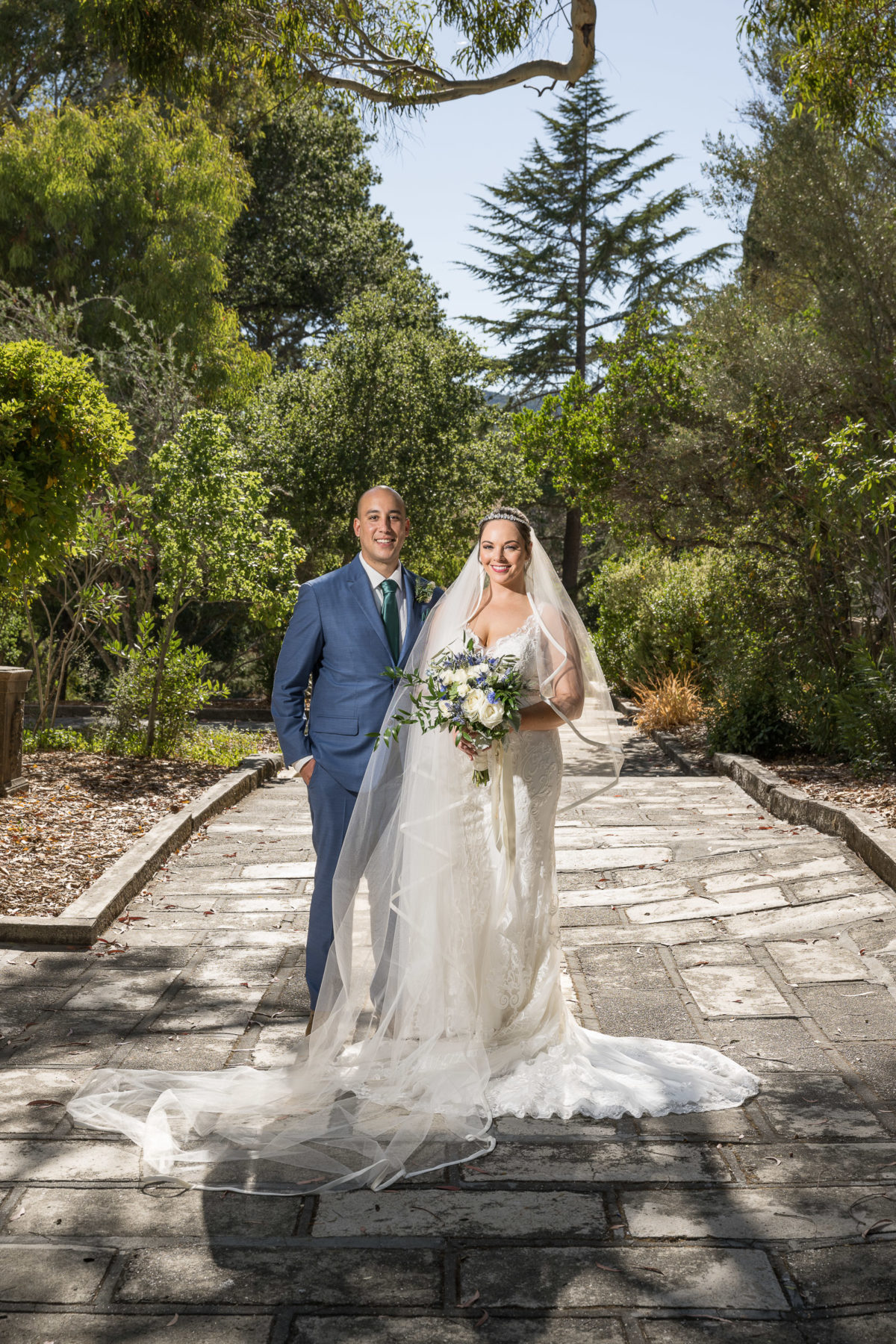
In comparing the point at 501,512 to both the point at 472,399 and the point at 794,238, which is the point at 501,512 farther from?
the point at 472,399

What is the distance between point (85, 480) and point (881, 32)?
6.94m

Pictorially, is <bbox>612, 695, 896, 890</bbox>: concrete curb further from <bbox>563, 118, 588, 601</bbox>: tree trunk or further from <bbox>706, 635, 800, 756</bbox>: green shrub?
<bbox>563, 118, 588, 601</bbox>: tree trunk

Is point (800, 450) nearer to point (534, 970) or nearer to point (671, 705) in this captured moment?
point (671, 705)

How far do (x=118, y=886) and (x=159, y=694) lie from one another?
5.47 metres

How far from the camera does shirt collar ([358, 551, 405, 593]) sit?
15.4ft

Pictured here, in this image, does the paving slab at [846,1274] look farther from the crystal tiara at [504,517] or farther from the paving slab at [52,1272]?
the crystal tiara at [504,517]

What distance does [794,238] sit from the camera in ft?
37.9

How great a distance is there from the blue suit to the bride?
0.14 metres

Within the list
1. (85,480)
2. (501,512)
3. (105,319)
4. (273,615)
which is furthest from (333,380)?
(501,512)

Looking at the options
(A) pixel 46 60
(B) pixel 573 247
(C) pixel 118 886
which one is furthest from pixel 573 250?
(C) pixel 118 886

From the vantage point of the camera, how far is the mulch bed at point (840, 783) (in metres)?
8.20

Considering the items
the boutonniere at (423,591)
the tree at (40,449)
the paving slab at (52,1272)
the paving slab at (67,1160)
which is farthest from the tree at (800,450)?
the paving slab at (52,1272)

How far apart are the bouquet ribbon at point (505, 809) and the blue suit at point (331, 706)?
1.59 feet

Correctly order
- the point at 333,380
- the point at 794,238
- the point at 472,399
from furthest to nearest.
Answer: the point at 472,399 < the point at 333,380 < the point at 794,238
